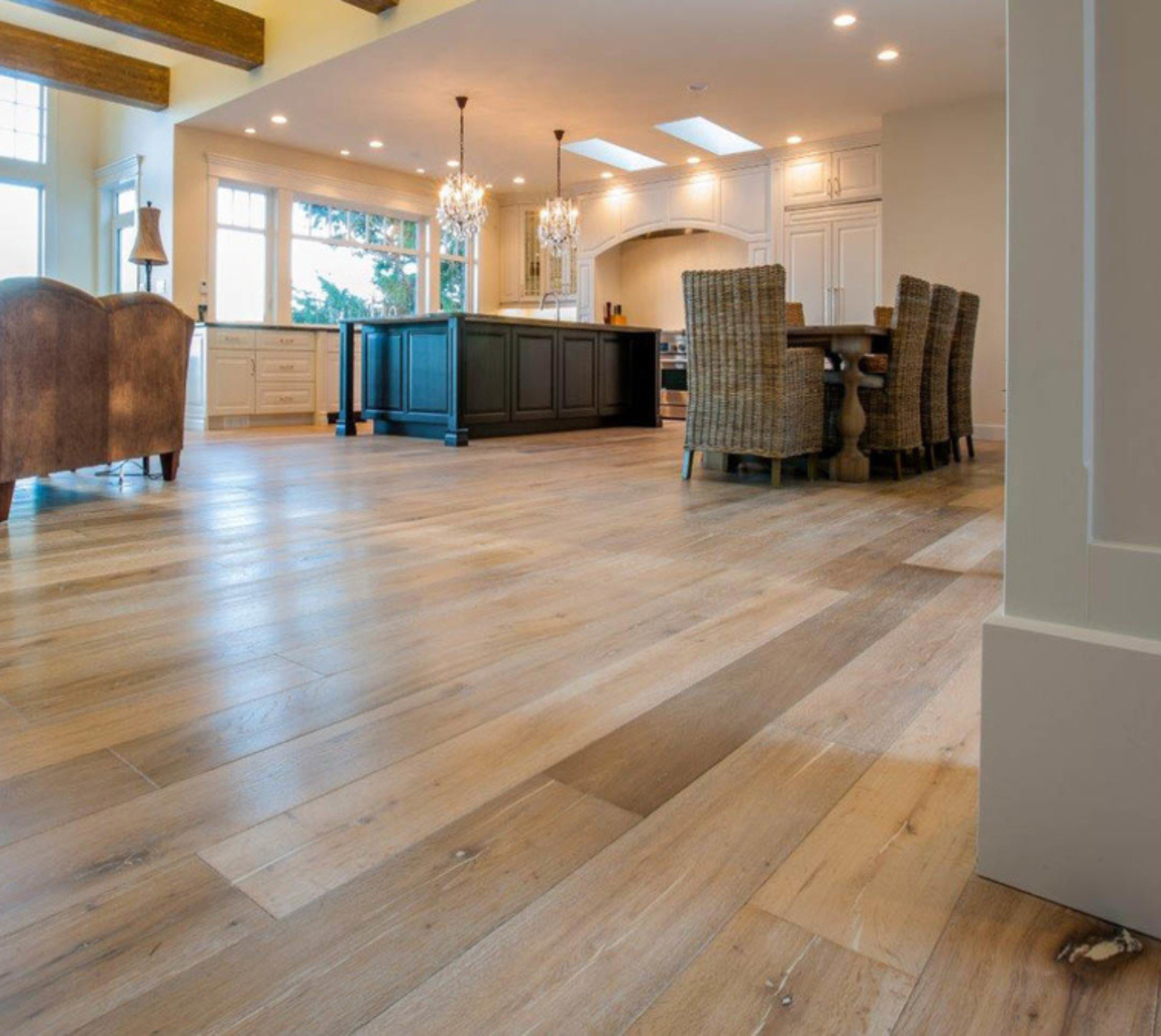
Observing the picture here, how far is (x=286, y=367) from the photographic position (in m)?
8.55

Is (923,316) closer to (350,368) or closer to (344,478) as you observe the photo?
(344,478)

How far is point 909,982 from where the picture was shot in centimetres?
73

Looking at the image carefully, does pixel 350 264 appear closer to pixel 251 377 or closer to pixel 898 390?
pixel 251 377

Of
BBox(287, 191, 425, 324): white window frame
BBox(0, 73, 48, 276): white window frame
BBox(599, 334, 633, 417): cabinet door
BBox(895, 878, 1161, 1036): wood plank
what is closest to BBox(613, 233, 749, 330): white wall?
BBox(287, 191, 425, 324): white window frame

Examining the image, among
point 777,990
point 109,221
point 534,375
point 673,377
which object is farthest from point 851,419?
point 109,221

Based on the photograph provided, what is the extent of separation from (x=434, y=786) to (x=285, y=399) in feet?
26.6

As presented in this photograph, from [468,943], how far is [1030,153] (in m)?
0.87

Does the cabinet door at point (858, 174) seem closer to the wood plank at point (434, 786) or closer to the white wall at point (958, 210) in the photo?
the white wall at point (958, 210)

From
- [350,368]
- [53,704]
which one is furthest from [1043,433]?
[350,368]

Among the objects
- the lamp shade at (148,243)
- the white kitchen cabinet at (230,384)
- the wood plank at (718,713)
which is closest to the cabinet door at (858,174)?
the white kitchen cabinet at (230,384)

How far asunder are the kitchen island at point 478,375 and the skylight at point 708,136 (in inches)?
71.5

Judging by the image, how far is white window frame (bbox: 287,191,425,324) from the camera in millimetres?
9047

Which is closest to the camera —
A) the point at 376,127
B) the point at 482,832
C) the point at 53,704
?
the point at 482,832

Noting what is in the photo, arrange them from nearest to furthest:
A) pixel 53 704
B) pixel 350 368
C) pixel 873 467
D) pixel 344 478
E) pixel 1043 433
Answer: pixel 1043 433 → pixel 53 704 → pixel 344 478 → pixel 873 467 → pixel 350 368
